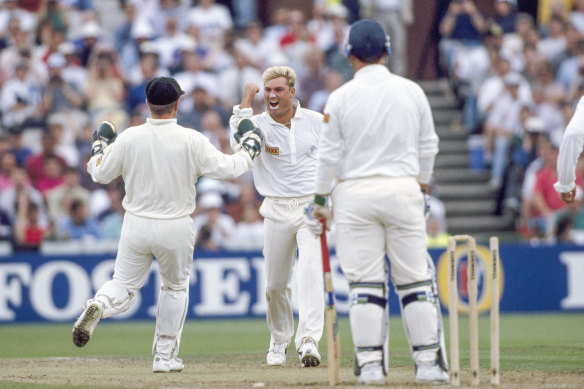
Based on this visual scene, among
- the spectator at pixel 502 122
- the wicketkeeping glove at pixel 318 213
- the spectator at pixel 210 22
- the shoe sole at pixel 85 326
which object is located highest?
the spectator at pixel 210 22

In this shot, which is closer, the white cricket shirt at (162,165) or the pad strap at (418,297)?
the pad strap at (418,297)

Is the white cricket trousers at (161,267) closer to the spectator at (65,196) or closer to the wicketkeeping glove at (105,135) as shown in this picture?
the wicketkeeping glove at (105,135)

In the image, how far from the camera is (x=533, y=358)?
10.8 m

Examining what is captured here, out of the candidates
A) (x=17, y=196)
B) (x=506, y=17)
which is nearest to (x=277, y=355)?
(x=17, y=196)

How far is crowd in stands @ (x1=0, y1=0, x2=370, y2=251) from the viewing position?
16750mm

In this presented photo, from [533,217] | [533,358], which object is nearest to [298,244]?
[533,358]

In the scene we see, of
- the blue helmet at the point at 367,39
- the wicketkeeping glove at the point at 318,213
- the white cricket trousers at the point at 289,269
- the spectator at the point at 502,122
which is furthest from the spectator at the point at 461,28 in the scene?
the wicketkeeping glove at the point at 318,213

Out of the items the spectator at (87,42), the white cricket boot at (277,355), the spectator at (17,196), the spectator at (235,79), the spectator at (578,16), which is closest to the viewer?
the white cricket boot at (277,355)

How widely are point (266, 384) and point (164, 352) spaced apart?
1424 mm

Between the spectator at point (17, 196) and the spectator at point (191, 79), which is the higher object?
the spectator at point (191, 79)

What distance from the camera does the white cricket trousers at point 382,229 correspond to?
26.0 ft

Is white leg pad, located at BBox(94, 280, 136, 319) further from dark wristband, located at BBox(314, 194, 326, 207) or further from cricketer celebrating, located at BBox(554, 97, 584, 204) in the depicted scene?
cricketer celebrating, located at BBox(554, 97, 584, 204)

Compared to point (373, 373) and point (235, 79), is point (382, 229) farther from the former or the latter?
point (235, 79)

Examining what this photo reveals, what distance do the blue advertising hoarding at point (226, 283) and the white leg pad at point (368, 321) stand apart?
838 cm
